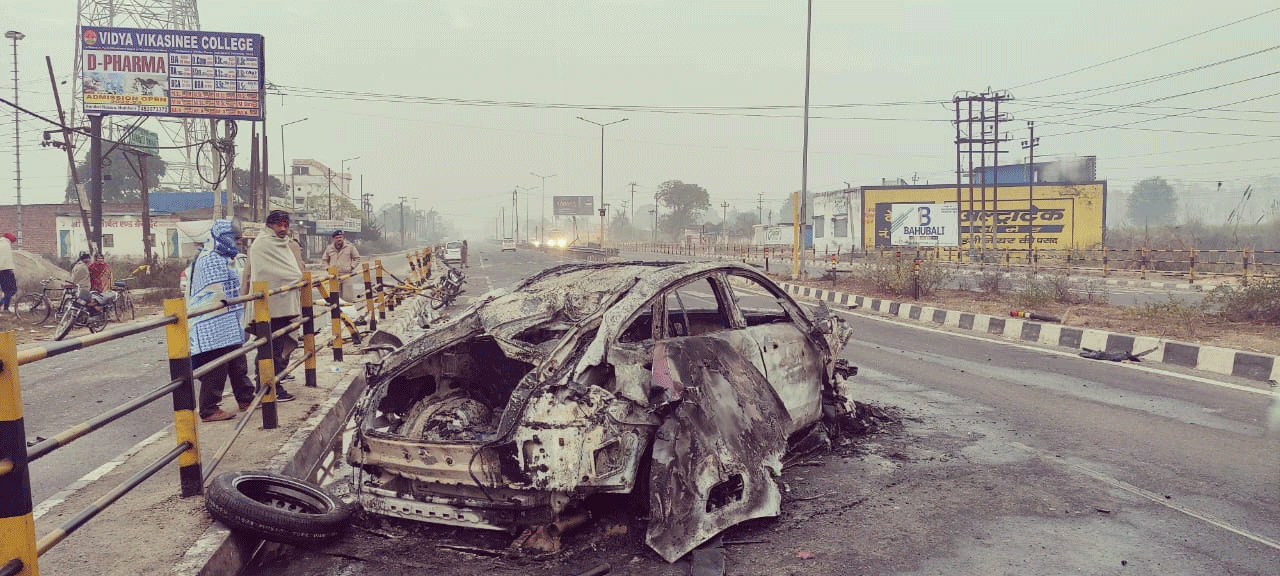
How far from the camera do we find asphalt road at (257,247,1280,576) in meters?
3.54

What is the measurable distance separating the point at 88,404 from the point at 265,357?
3.21 m

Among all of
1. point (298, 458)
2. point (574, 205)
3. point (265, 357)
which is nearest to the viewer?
point (298, 458)

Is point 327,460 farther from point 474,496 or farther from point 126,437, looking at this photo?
point 474,496

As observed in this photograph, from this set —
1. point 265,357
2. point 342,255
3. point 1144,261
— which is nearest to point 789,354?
point 265,357

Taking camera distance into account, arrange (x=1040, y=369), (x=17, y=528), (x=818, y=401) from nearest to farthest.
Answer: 1. (x=17, y=528)
2. (x=818, y=401)
3. (x=1040, y=369)

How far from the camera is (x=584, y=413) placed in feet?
11.5

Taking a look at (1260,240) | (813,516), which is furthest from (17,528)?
(1260,240)

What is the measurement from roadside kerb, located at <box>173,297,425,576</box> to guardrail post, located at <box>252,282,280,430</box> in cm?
25

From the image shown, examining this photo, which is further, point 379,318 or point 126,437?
point 379,318

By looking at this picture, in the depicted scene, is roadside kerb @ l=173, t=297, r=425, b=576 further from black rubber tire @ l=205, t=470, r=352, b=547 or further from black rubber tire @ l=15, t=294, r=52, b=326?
black rubber tire @ l=15, t=294, r=52, b=326

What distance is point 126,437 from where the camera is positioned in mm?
6074

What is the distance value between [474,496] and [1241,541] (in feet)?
11.9

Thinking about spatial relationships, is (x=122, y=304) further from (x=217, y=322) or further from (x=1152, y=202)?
(x=1152, y=202)

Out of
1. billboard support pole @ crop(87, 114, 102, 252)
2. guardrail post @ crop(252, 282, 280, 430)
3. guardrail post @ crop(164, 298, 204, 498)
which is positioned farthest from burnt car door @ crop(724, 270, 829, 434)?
billboard support pole @ crop(87, 114, 102, 252)
